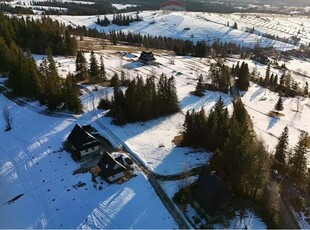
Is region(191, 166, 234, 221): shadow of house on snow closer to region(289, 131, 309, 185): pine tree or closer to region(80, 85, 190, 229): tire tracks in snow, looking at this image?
region(80, 85, 190, 229): tire tracks in snow

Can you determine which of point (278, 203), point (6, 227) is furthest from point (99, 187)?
point (278, 203)

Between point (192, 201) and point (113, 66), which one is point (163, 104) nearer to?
point (192, 201)

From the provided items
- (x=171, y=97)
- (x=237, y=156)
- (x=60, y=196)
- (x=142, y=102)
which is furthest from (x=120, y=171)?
(x=171, y=97)

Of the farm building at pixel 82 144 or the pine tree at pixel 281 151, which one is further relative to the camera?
the farm building at pixel 82 144

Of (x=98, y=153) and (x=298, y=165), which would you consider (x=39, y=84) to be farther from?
Result: (x=298, y=165)

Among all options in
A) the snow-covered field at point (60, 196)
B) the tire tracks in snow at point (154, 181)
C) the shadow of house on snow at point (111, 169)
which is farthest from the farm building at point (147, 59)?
the shadow of house on snow at point (111, 169)

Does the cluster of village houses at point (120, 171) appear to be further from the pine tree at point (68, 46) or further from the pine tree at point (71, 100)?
the pine tree at point (68, 46)

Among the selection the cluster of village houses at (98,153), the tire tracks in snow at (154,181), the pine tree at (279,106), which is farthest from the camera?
the pine tree at (279,106)

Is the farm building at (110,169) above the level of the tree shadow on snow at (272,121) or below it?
above
